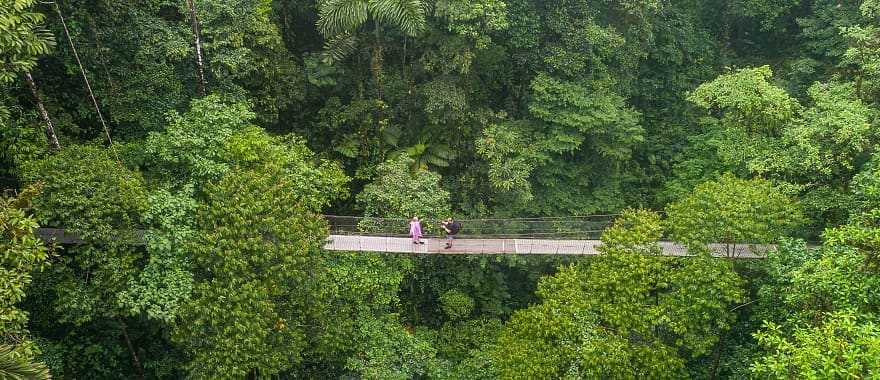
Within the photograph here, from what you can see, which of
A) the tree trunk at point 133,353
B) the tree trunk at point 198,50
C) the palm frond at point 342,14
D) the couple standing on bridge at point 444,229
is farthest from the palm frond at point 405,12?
the tree trunk at point 133,353

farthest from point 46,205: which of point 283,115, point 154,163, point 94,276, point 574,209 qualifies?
point 574,209

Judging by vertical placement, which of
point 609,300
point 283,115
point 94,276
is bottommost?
point 609,300

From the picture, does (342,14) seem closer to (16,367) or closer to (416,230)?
(416,230)

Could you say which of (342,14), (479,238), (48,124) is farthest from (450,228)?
(48,124)

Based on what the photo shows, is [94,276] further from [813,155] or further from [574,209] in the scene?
[813,155]

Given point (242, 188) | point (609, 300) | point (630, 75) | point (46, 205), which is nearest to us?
point (46, 205)

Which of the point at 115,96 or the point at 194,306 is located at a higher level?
the point at 115,96

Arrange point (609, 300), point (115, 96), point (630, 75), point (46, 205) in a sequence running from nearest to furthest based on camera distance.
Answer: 1. point (46, 205)
2. point (609, 300)
3. point (115, 96)
4. point (630, 75)

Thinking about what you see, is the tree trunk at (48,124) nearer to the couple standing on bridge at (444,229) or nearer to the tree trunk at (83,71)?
the tree trunk at (83,71)
